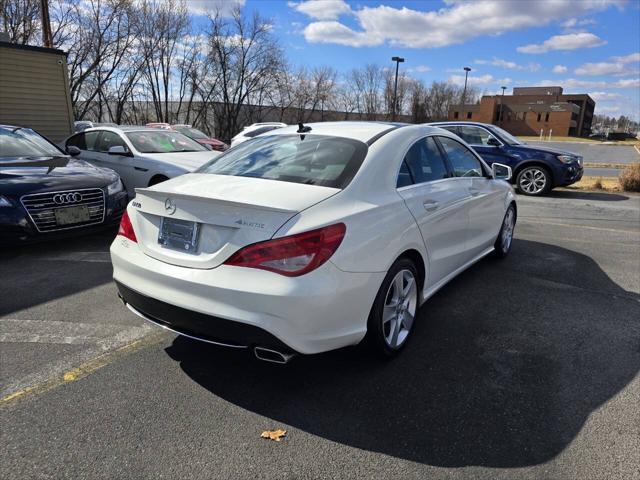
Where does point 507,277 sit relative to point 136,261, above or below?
below

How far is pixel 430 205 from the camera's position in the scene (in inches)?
139

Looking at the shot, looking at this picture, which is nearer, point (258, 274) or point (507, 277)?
point (258, 274)

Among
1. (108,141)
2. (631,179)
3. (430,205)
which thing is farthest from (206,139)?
(430,205)

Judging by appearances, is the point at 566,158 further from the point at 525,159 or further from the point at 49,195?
the point at 49,195

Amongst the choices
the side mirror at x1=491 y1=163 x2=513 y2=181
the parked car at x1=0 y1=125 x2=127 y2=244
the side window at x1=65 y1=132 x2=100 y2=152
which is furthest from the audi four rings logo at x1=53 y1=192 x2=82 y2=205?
the side mirror at x1=491 y1=163 x2=513 y2=181

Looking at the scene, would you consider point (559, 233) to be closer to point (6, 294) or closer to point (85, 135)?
point (6, 294)

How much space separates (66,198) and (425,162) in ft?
13.7

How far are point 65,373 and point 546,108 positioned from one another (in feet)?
314

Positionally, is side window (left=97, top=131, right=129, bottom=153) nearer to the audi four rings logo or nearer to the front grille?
the front grille

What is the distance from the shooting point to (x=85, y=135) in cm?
868

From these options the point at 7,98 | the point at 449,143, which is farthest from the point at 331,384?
the point at 7,98

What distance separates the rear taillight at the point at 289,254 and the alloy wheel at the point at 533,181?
10.7 m

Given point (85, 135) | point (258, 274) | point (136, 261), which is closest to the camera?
point (258, 274)

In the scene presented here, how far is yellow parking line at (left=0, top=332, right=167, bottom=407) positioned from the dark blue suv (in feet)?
31.5
